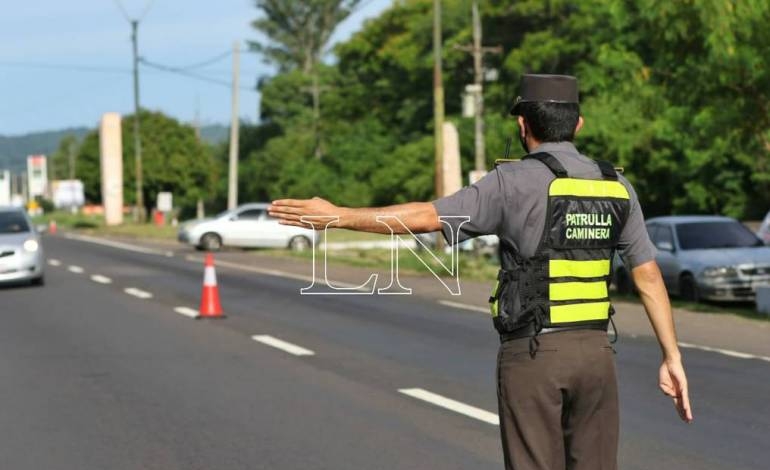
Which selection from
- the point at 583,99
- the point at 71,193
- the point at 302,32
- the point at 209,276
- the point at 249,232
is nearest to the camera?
the point at 209,276

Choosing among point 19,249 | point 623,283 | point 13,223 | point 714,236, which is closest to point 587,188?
point 714,236

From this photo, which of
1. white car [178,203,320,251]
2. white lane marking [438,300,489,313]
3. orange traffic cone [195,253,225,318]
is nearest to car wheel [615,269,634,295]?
white lane marking [438,300,489,313]

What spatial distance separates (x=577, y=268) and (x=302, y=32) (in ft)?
282

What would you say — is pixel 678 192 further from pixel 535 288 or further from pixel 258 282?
pixel 535 288

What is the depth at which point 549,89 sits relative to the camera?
4.20m

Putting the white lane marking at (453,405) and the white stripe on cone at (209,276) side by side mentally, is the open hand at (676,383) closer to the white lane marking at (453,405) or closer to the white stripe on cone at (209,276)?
the white lane marking at (453,405)

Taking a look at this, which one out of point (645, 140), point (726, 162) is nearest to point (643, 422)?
point (726, 162)

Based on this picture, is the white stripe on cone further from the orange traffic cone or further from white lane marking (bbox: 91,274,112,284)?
white lane marking (bbox: 91,274,112,284)

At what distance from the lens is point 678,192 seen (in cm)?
4684

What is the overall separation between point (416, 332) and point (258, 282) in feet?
35.2

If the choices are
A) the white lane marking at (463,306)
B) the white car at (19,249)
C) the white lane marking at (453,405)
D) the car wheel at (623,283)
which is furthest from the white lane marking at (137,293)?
the white lane marking at (453,405)

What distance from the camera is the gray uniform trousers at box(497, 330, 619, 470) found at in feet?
13.5

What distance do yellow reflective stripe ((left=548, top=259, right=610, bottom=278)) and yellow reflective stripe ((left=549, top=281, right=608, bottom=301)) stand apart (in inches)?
1.1

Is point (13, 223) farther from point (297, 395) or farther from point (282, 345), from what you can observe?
point (297, 395)
